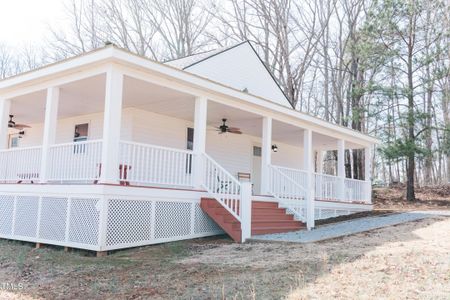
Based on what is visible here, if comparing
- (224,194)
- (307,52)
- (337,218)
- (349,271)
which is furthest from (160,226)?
(307,52)

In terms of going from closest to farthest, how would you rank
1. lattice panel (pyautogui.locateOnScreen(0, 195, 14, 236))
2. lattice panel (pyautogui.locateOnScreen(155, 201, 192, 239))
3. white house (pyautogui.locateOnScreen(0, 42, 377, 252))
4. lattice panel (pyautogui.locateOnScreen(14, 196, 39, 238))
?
white house (pyautogui.locateOnScreen(0, 42, 377, 252)) → lattice panel (pyautogui.locateOnScreen(155, 201, 192, 239)) → lattice panel (pyautogui.locateOnScreen(14, 196, 39, 238)) → lattice panel (pyautogui.locateOnScreen(0, 195, 14, 236))

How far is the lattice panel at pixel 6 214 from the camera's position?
9555 millimetres

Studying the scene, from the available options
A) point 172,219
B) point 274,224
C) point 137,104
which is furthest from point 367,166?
point 172,219

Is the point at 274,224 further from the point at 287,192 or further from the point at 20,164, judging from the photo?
the point at 20,164

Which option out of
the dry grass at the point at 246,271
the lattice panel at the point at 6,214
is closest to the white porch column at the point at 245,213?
the dry grass at the point at 246,271

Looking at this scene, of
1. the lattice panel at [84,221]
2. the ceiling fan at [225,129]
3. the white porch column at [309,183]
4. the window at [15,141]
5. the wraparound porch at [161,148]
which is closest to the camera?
the lattice panel at [84,221]

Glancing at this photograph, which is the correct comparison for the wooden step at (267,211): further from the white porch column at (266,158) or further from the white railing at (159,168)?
the white railing at (159,168)

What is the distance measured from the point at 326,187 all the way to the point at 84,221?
838cm

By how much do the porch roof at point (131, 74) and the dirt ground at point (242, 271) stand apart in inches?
135

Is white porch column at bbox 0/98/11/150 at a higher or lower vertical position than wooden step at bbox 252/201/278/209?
higher

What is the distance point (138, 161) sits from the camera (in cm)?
888

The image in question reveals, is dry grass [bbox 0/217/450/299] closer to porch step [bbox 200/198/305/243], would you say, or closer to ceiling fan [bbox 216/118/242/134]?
porch step [bbox 200/198/305/243]

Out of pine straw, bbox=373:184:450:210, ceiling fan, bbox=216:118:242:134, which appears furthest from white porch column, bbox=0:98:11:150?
pine straw, bbox=373:184:450:210

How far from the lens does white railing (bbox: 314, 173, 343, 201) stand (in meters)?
13.6
